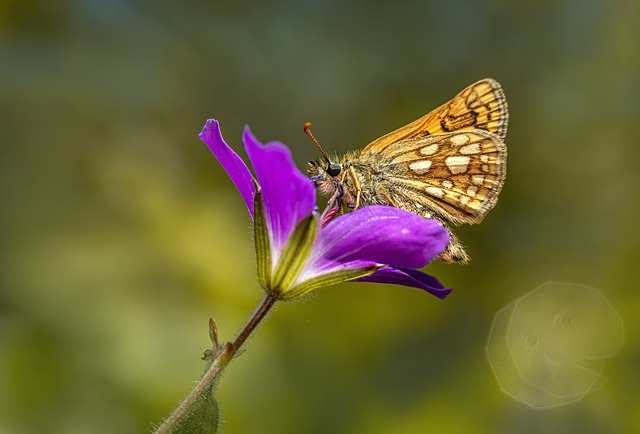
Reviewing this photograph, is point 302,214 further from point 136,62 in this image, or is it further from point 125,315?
point 136,62

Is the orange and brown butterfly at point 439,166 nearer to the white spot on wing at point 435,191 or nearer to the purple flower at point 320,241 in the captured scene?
the white spot on wing at point 435,191

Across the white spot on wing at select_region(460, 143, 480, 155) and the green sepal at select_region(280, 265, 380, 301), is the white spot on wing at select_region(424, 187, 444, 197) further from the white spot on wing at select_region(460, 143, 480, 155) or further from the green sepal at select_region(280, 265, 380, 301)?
the green sepal at select_region(280, 265, 380, 301)

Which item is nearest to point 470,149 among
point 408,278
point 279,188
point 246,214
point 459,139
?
point 459,139

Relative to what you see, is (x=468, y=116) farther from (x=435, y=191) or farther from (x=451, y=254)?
(x=451, y=254)

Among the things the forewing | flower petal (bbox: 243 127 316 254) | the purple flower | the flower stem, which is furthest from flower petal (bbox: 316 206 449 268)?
the forewing

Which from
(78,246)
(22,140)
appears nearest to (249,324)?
(78,246)

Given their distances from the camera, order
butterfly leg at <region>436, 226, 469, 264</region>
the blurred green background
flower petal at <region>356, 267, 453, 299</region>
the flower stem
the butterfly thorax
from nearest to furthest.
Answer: the flower stem < flower petal at <region>356, 267, 453, 299</region> < butterfly leg at <region>436, 226, 469, 264</region> < the butterfly thorax < the blurred green background
